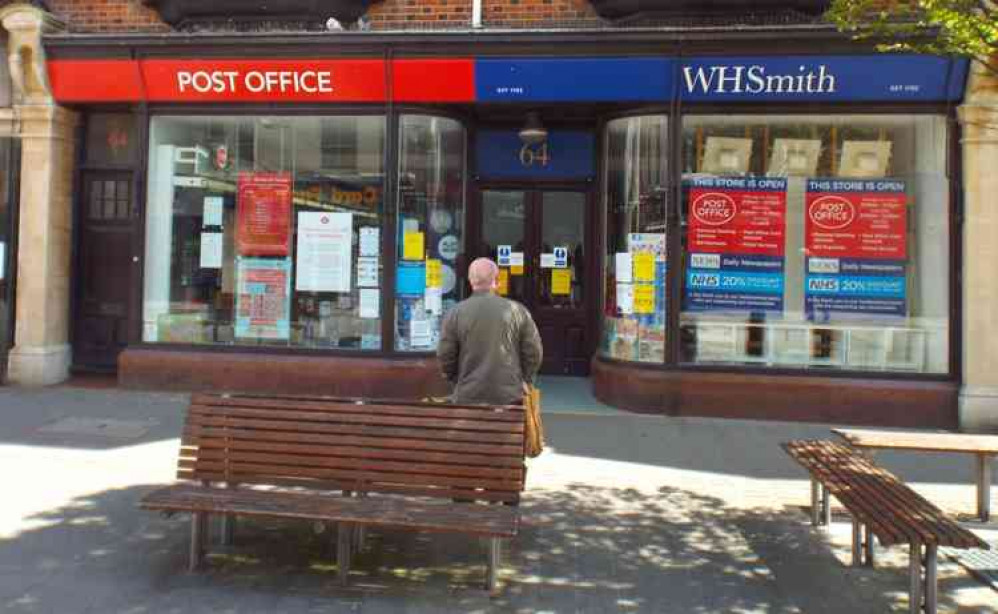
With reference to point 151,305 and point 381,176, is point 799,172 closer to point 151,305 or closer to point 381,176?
point 381,176

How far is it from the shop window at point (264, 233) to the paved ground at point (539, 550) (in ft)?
8.67

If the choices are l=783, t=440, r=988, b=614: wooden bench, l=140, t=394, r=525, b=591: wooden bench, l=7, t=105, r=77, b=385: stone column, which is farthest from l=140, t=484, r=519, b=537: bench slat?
l=7, t=105, r=77, b=385: stone column

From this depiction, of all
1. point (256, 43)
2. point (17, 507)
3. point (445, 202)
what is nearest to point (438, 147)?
point (445, 202)

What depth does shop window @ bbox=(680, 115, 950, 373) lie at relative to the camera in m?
8.27

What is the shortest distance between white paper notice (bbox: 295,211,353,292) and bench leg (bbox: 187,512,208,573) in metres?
5.06

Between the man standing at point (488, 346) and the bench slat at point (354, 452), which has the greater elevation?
the man standing at point (488, 346)

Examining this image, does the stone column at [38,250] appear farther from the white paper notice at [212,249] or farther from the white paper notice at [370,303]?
the white paper notice at [370,303]

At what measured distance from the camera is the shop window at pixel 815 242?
827cm

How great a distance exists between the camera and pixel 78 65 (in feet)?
29.6

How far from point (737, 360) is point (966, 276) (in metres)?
2.46

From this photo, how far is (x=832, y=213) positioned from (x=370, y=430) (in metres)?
6.25

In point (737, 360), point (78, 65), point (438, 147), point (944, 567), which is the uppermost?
point (78, 65)

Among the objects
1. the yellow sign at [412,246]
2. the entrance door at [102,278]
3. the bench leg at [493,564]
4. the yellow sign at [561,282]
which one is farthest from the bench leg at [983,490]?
the entrance door at [102,278]

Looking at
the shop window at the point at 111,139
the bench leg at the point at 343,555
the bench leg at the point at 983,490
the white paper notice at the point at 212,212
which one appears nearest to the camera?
the bench leg at the point at 343,555
